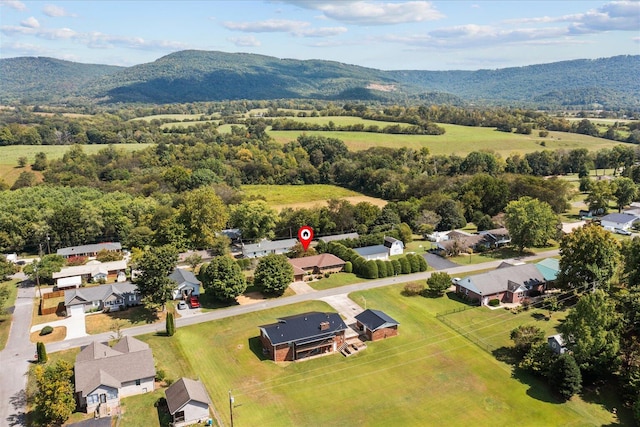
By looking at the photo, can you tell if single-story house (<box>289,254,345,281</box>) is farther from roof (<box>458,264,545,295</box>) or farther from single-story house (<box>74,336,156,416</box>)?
single-story house (<box>74,336,156,416</box>)

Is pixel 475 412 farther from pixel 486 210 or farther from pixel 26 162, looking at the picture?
pixel 26 162

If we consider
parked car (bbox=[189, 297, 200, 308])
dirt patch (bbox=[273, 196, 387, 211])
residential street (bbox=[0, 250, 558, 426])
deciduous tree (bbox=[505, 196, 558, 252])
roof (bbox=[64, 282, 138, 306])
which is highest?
deciduous tree (bbox=[505, 196, 558, 252])

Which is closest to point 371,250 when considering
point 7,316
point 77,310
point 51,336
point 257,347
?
point 257,347

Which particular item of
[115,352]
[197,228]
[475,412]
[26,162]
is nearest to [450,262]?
[475,412]

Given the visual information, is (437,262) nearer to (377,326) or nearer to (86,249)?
(377,326)

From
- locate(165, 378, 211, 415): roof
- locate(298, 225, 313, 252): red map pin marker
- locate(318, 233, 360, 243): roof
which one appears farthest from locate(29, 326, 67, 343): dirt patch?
locate(318, 233, 360, 243): roof

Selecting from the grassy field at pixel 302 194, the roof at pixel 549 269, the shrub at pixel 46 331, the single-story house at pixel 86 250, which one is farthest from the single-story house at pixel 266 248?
the roof at pixel 549 269
